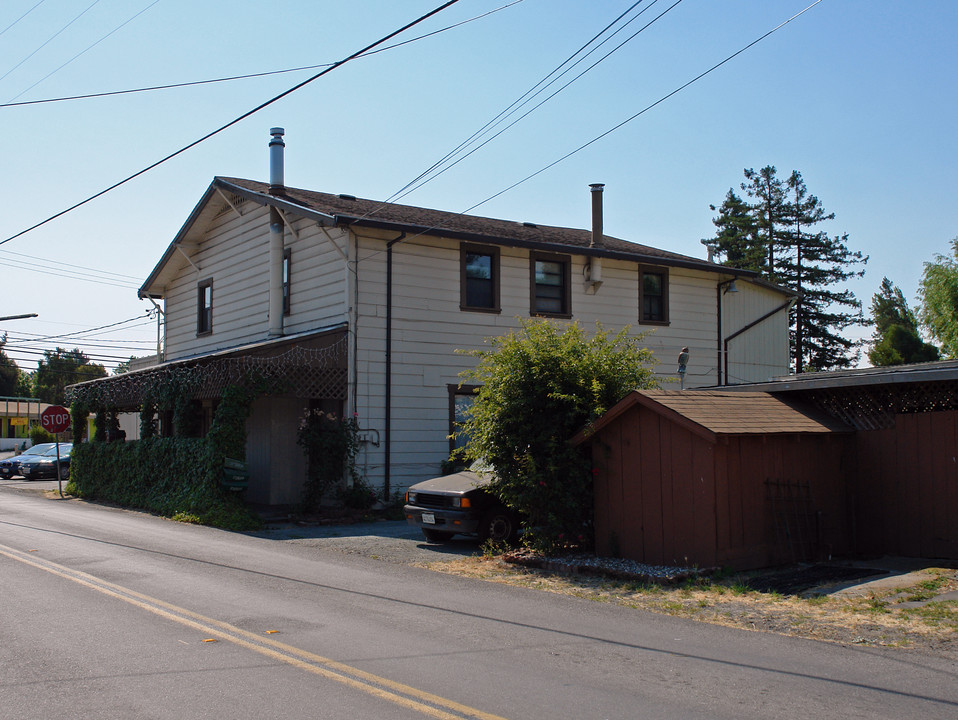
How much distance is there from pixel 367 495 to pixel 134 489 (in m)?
6.48

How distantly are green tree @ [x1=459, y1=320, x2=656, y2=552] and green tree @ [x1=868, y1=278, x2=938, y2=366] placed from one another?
94.4 ft

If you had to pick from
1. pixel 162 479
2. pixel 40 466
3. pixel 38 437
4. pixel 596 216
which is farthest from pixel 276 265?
pixel 38 437

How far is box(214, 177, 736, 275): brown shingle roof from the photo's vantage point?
778 inches

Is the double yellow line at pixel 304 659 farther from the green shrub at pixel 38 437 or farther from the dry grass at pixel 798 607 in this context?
the green shrub at pixel 38 437

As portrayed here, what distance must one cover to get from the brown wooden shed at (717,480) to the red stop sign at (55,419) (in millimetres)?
18977

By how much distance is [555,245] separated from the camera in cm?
2142

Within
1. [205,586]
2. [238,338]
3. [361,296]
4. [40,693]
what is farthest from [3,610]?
Answer: [238,338]

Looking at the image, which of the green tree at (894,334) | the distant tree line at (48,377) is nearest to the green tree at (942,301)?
the green tree at (894,334)

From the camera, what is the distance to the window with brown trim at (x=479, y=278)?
67.4 feet

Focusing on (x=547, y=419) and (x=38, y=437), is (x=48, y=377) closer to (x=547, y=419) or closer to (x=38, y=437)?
(x=38, y=437)

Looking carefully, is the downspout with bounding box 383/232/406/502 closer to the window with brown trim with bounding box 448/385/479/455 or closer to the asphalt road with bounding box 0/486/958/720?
the window with brown trim with bounding box 448/385/479/455

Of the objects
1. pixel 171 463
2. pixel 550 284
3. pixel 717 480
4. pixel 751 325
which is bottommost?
pixel 171 463

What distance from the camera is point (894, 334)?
5050 centimetres

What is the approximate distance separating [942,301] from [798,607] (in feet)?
113
